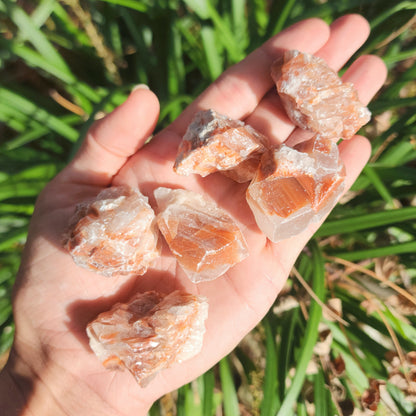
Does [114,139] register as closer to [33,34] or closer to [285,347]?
[33,34]

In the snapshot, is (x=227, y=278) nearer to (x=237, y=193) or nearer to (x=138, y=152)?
(x=237, y=193)

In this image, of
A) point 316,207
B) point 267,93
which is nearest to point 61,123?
point 267,93

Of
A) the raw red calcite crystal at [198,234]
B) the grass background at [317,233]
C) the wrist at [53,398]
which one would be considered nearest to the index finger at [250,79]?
the grass background at [317,233]

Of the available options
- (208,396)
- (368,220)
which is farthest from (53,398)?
(368,220)

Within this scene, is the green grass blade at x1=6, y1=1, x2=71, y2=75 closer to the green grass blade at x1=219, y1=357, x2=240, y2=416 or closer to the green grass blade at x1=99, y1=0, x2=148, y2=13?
the green grass blade at x1=99, y1=0, x2=148, y2=13

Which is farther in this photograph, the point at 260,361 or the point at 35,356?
the point at 260,361

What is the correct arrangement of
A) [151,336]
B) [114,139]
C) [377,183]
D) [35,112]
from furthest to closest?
1. [35,112]
2. [377,183]
3. [114,139]
4. [151,336]

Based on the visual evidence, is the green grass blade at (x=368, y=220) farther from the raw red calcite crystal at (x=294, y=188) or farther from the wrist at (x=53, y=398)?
the wrist at (x=53, y=398)
